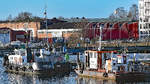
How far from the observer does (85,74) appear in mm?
64562

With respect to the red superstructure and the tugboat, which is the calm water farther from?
the red superstructure

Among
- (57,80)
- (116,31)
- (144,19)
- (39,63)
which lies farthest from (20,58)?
(144,19)

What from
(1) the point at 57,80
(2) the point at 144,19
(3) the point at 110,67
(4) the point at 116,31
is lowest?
(1) the point at 57,80

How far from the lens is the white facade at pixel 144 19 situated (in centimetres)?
16725

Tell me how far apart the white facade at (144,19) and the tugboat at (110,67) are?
103146 millimetres

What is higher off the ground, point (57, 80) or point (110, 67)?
point (110, 67)

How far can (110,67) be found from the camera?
196ft

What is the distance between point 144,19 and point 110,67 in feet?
368

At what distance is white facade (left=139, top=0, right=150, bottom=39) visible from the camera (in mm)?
167250

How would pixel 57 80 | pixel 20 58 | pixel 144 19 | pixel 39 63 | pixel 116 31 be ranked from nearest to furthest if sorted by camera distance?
pixel 57 80 → pixel 39 63 → pixel 20 58 → pixel 116 31 → pixel 144 19

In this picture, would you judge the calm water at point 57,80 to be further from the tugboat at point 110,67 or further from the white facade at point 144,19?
the white facade at point 144,19

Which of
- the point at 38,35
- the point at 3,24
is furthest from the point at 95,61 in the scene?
the point at 3,24

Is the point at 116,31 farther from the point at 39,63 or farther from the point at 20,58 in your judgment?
the point at 39,63

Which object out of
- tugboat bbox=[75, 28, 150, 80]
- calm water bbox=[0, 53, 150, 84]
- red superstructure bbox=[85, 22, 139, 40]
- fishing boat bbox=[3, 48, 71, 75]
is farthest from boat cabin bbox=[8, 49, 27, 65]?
red superstructure bbox=[85, 22, 139, 40]
